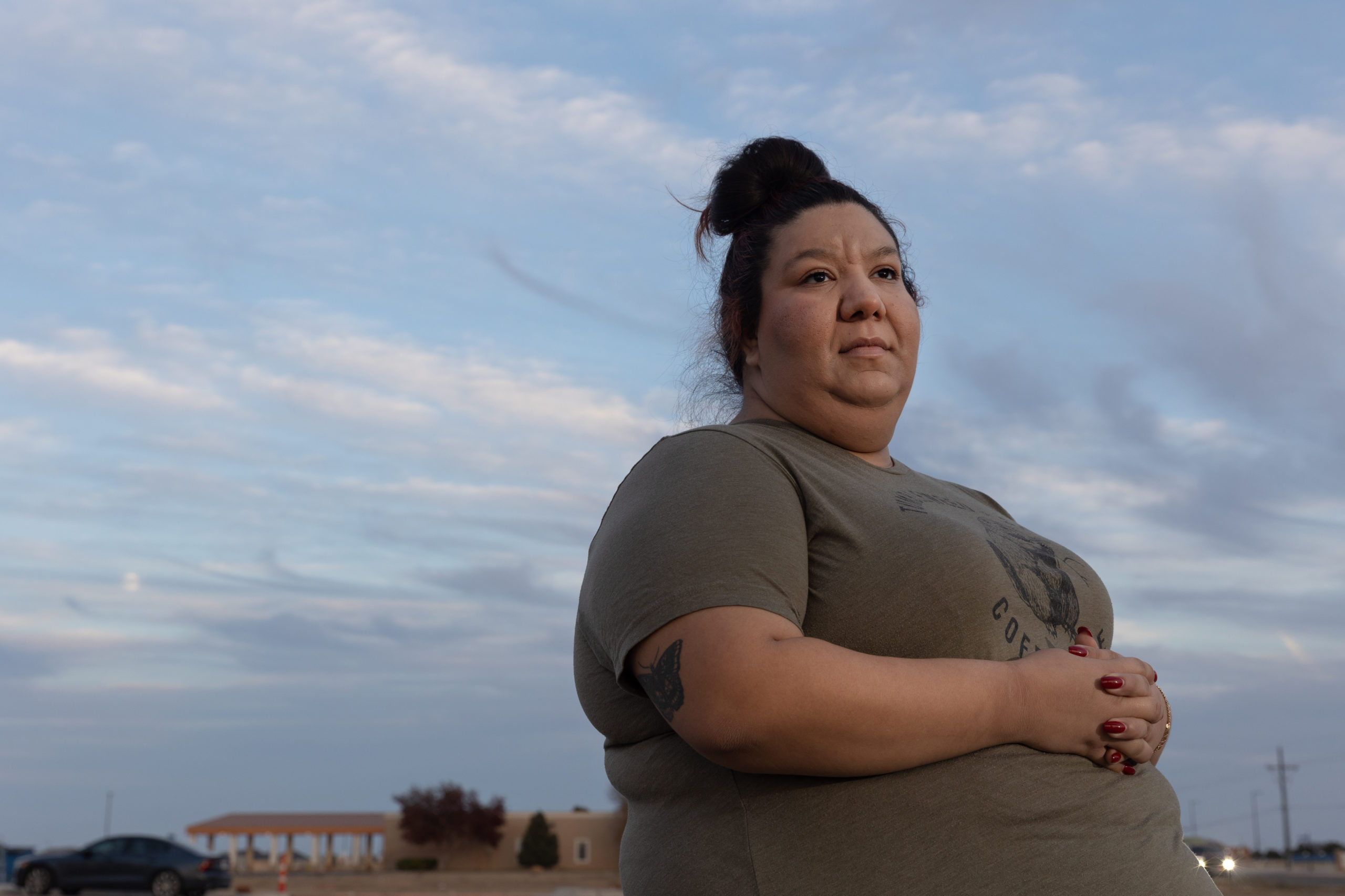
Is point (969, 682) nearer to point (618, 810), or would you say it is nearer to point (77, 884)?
point (77, 884)

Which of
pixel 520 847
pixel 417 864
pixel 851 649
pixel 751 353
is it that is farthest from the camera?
pixel 520 847

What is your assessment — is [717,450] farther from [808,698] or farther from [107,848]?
[107,848]

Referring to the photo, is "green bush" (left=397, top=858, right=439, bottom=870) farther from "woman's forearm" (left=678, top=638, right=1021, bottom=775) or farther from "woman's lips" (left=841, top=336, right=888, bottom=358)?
"woman's forearm" (left=678, top=638, right=1021, bottom=775)

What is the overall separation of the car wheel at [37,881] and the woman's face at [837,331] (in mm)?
25130

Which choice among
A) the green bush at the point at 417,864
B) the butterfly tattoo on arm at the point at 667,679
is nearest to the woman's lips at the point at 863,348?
the butterfly tattoo on arm at the point at 667,679

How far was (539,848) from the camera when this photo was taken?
48.6 m

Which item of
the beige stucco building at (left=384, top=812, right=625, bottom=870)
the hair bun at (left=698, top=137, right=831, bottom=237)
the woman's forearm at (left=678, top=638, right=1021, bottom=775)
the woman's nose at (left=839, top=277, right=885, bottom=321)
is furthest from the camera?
the beige stucco building at (left=384, top=812, right=625, bottom=870)

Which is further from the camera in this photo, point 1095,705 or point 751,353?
point 751,353

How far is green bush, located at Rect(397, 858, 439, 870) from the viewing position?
46.8 metres

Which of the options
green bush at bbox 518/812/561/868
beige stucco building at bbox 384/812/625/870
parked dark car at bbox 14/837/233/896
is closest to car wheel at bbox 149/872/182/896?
parked dark car at bbox 14/837/233/896

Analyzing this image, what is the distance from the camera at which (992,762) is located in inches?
66.5

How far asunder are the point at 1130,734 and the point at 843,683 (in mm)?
636

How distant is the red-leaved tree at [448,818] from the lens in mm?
49062

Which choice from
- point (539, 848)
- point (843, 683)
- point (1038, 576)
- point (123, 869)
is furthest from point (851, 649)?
point (539, 848)
